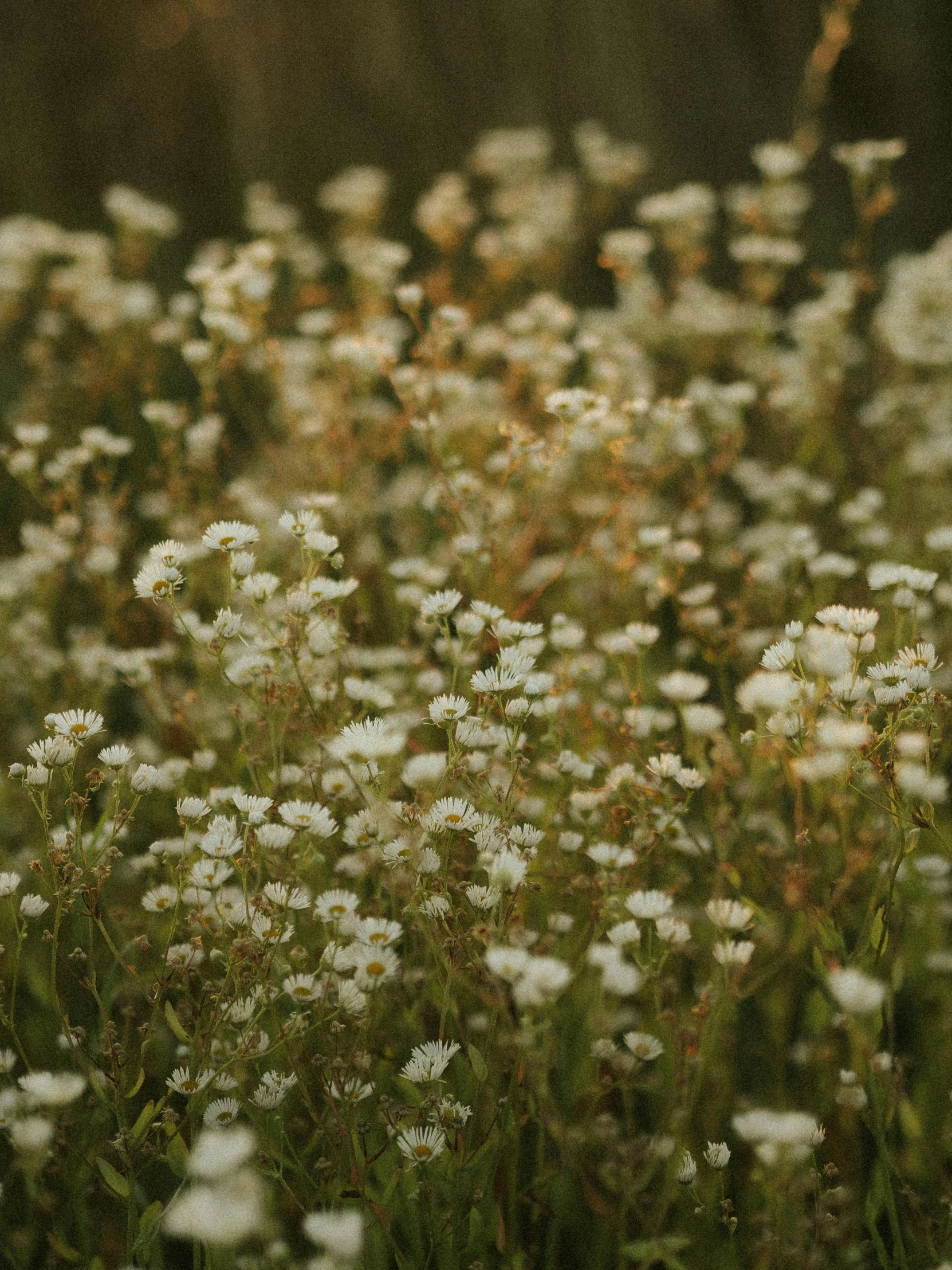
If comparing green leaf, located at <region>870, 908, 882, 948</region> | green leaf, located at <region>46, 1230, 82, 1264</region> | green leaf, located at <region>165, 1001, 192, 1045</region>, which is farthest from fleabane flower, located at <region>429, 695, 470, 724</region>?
green leaf, located at <region>46, 1230, 82, 1264</region>

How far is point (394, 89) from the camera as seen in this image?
211 inches

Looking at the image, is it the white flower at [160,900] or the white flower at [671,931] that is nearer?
the white flower at [671,931]

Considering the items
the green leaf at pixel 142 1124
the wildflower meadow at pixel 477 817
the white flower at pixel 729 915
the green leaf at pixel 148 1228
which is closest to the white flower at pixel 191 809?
the wildflower meadow at pixel 477 817

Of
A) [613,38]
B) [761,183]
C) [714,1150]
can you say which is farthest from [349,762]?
[613,38]

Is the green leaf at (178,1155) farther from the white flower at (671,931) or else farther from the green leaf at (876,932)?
the green leaf at (876,932)

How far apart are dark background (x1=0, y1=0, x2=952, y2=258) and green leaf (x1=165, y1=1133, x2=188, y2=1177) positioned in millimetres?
4582

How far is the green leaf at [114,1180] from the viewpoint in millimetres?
1227

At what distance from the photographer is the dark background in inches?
188

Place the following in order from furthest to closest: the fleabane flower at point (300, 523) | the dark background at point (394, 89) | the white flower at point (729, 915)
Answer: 1. the dark background at point (394, 89)
2. the fleabane flower at point (300, 523)
3. the white flower at point (729, 915)

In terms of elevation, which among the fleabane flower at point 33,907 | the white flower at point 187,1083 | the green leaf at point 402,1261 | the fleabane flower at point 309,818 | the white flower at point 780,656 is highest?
the white flower at point 780,656

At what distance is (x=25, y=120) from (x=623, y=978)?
5525 mm

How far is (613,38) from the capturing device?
16.7 ft

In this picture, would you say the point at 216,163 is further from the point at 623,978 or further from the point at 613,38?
the point at 623,978

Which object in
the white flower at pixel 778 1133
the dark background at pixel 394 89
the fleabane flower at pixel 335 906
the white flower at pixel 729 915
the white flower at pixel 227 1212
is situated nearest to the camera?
the white flower at pixel 227 1212
